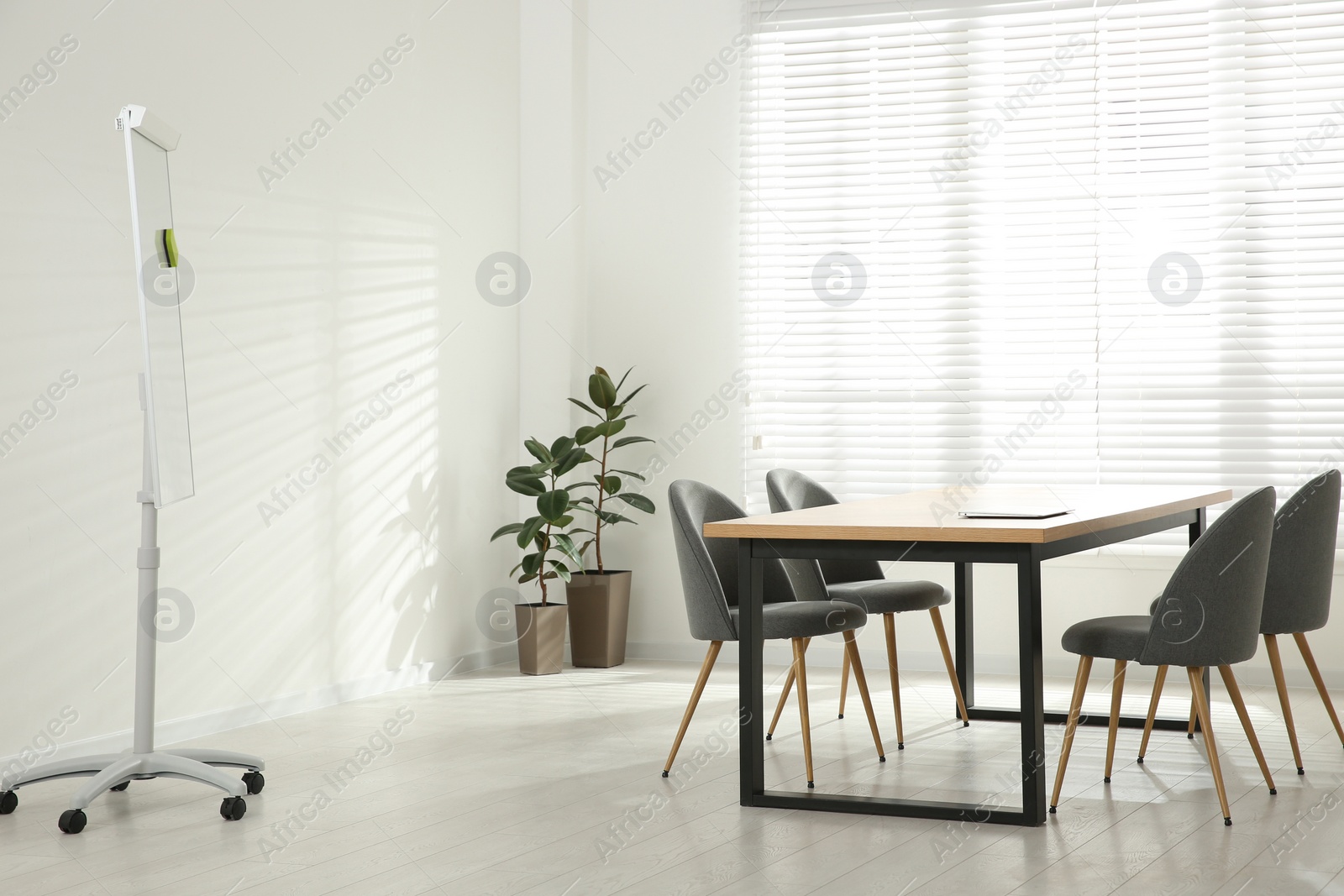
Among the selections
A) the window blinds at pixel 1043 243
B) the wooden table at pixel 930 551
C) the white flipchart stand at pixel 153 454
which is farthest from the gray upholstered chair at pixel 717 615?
the window blinds at pixel 1043 243

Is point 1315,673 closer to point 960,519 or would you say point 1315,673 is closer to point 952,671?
point 952,671

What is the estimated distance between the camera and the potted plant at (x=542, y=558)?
5953 millimetres

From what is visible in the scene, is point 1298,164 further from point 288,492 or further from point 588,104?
point 288,492

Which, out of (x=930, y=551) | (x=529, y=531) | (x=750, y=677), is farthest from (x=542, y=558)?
(x=930, y=551)

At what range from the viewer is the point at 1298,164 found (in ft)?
18.2

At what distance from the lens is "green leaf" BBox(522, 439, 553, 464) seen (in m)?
6.01

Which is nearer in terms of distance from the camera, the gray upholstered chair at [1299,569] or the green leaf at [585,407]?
the gray upholstered chair at [1299,569]

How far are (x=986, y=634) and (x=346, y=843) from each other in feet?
11.4

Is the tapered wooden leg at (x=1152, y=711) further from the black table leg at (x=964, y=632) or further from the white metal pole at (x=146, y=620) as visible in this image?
the white metal pole at (x=146, y=620)

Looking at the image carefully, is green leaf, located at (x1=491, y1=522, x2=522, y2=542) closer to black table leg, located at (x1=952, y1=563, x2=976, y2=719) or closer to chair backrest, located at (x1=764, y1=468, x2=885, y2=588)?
chair backrest, located at (x1=764, y1=468, x2=885, y2=588)

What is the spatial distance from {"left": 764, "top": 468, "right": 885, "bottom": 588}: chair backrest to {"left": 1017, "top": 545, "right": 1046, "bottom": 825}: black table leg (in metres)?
1.38

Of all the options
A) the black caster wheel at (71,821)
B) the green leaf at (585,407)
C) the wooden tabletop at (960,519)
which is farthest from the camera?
the green leaf at (585,407)

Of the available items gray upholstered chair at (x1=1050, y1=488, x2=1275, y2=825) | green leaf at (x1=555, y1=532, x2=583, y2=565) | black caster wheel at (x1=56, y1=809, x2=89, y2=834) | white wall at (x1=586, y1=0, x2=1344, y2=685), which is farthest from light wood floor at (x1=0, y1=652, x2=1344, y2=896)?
white wall at (x1=586, y1=0, x2=1344, y2=685)

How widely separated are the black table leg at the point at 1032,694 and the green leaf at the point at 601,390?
3110 millimetres
